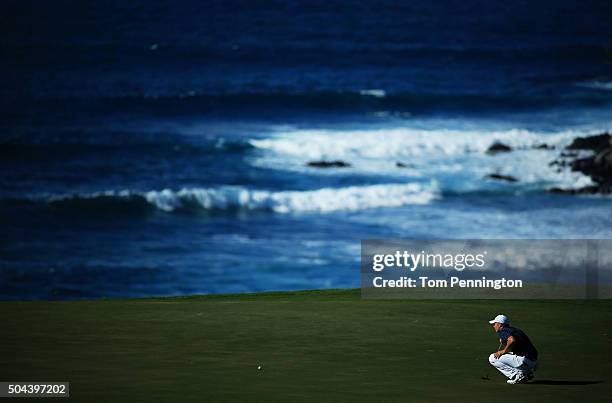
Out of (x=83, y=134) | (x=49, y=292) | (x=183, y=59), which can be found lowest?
(x=49, y=292)

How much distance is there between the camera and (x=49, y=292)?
36.1 metres

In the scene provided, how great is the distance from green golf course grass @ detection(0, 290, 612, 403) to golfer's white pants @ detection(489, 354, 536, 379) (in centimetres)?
15

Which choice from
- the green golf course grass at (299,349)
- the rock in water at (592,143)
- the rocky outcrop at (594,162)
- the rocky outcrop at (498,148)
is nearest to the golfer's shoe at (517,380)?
the green golf course grass at (299,349)

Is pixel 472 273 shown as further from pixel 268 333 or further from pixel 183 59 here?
pixel 183 59

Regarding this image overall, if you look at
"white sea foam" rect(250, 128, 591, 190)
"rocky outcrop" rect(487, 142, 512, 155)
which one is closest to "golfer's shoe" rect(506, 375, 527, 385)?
"white sea foam" rect(250, 128, 591, 190)

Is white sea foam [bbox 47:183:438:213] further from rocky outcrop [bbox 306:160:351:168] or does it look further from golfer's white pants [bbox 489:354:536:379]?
golfer's white pants [bbox 489:354:536:379]

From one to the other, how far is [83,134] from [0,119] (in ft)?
13.3

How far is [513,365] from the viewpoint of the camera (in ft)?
39.4

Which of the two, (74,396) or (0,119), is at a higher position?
(0,119)

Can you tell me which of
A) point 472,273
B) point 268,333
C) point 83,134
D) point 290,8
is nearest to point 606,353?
point 268,333

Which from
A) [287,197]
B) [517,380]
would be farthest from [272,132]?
[517,380]

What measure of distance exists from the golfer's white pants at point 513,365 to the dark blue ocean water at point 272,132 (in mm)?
24373

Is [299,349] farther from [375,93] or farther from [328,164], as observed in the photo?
[375,93]

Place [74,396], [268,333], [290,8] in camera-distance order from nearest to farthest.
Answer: [74,396] < [268,333] < [290,8]
